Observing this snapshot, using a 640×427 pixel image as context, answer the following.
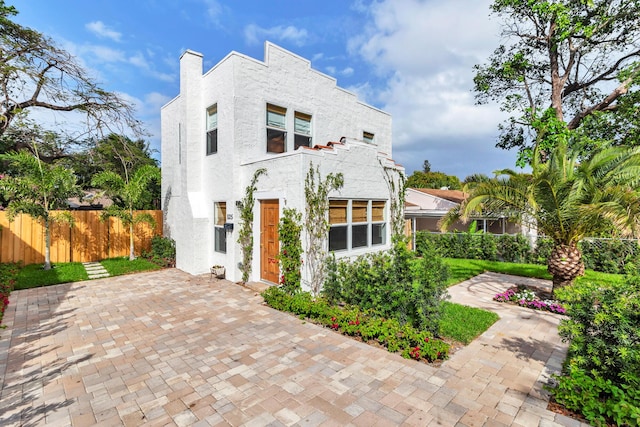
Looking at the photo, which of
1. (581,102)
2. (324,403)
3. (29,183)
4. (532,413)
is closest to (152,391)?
(324,403)

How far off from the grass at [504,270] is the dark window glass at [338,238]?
3.78 metres

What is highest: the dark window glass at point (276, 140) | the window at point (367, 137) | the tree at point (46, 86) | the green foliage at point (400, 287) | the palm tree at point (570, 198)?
the tree at point (46, 86)

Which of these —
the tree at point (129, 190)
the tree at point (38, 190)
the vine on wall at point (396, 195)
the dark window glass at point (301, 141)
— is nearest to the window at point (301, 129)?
the dark window glass at point (301, 141)

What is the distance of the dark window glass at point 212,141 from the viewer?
10074 millimetres

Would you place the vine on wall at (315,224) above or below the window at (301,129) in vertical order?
below

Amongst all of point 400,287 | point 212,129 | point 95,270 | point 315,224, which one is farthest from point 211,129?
point 400,287

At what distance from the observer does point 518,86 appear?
15414mm

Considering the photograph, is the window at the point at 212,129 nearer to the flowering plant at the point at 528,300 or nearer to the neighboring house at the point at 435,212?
the flowering plant at the point at 528,300

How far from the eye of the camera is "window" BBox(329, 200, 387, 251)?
8430mm

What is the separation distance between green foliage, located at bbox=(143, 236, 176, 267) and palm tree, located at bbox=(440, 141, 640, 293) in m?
10.7

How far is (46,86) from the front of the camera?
410 inches

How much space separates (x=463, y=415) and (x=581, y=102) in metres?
19.3

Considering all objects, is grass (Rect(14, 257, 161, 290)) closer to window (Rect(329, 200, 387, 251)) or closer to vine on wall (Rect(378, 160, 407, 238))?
window (Rect(329, 200, 387, 251))

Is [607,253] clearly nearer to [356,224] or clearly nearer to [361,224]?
[361,224]
